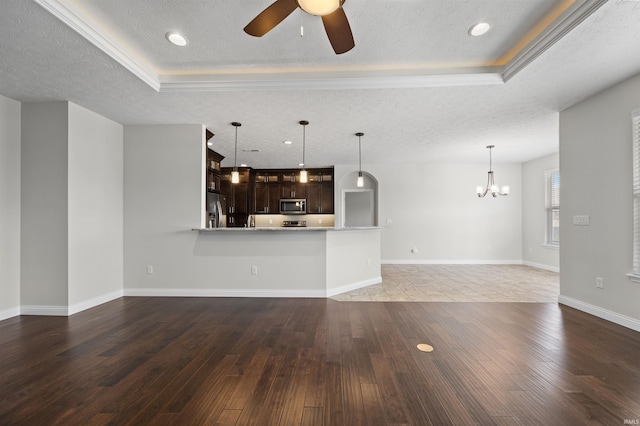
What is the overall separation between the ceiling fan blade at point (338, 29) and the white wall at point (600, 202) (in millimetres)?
3215

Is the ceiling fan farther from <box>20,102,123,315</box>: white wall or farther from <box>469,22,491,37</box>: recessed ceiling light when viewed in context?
<box>20,102,123,315</box>: white wall

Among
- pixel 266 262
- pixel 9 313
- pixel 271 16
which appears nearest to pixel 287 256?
pixel 266 262

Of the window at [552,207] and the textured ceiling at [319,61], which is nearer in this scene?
the textured ceiling at [319,61]

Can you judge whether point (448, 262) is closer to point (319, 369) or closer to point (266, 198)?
point (266, 198)

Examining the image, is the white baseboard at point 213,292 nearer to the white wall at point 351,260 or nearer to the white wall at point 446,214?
the white wall at point 351,260

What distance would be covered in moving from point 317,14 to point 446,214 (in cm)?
694

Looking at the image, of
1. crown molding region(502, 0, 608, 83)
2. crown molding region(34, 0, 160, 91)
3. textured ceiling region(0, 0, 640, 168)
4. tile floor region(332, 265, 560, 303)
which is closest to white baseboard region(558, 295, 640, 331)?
tile floor region(332, 265, 560, 303)

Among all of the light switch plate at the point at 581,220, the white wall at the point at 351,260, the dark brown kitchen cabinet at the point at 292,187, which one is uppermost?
the dark brown kitchen cabinet at the point at 292,187

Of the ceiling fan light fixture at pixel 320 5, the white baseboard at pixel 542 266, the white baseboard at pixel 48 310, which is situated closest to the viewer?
the ceiling fan light fixture at pixel 320 5

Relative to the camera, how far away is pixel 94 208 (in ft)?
13.0

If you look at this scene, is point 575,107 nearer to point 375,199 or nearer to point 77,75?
point 375,199

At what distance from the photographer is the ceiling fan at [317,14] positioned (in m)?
1.68

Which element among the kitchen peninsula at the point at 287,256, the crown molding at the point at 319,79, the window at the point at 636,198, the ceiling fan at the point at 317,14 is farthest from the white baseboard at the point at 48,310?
the window at the point at 636,198

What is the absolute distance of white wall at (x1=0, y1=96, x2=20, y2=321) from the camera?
3.42m
